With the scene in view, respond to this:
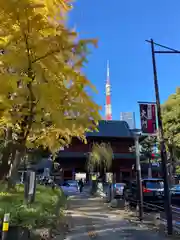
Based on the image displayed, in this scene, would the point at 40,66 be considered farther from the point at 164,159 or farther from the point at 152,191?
the point at 152,191

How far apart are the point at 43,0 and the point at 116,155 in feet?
112

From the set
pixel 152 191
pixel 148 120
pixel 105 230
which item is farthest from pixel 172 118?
pixel 105 230

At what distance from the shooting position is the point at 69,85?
5.07 meters

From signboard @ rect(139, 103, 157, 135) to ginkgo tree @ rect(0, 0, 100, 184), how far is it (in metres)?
5.41

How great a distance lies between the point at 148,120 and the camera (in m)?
10.0

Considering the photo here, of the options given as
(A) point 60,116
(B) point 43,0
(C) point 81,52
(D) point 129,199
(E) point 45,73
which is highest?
(B) point 43,0

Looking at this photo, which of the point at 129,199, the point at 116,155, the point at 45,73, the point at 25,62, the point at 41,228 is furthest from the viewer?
the point at 116,155

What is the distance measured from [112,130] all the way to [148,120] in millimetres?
28726

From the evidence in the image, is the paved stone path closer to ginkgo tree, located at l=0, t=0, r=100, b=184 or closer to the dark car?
the dark car

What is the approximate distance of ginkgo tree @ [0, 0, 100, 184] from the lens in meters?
4.15

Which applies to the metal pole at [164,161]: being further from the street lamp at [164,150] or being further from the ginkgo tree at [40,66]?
the ginkgo tree at [40,66]

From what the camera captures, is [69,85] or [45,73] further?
[69,85]

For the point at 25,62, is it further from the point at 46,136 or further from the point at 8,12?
the point at 46,136

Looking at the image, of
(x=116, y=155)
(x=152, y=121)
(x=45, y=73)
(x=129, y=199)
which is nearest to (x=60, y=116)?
(x=45, y=73)
